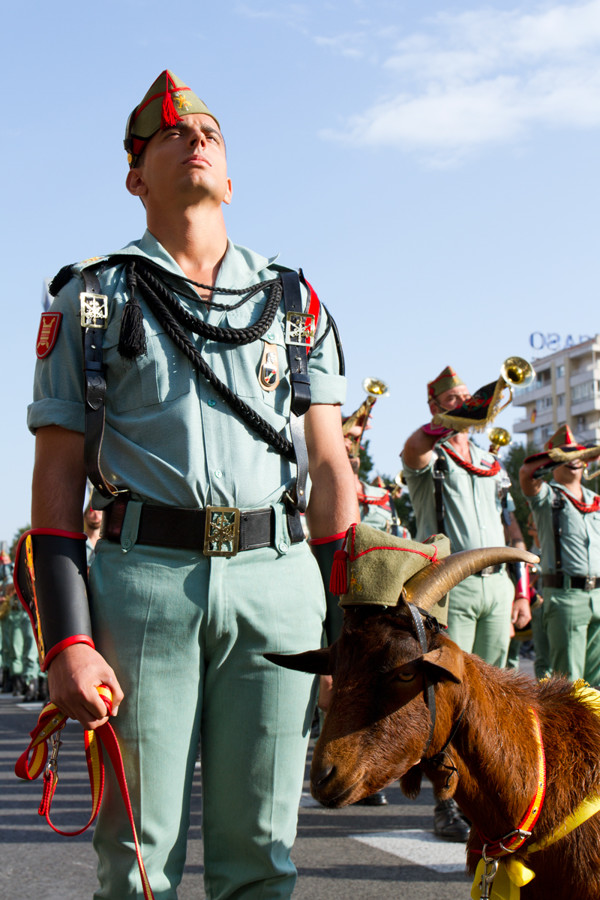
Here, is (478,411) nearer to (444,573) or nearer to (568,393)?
(444,573)

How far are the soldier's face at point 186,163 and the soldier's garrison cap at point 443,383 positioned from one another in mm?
4699

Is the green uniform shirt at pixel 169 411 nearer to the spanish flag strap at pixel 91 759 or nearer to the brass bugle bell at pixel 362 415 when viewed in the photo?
the spanish flag strap at pixel 91 759

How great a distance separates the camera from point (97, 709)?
2527 millimetres

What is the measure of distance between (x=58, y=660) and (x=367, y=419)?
7.26m

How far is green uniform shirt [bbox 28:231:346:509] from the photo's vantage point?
9.18 ft

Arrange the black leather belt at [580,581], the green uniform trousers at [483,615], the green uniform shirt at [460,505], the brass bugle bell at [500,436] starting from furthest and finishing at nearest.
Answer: the brass bugle bell at [500,436] → the black leather belt at [580,581] → the green uniform shirt at [460,505] → the green uniform trousers at [483,615]

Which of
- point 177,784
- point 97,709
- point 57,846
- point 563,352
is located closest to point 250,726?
point 177,784

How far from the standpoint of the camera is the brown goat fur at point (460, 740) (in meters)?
2.81

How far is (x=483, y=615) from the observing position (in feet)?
22.6

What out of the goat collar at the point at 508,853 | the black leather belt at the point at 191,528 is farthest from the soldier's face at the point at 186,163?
the goat collar at the point at 508,853

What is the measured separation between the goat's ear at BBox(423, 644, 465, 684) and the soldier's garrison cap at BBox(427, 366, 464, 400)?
4750 millimetres

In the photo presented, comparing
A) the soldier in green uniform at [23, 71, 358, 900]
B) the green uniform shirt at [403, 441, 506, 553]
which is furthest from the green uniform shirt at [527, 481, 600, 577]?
the soldier in green uniform at [23, 71, 358, 900]

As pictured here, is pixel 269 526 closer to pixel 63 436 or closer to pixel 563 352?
pixel 63 436

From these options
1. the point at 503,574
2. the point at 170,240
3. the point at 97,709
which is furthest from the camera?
the point at 503,574
